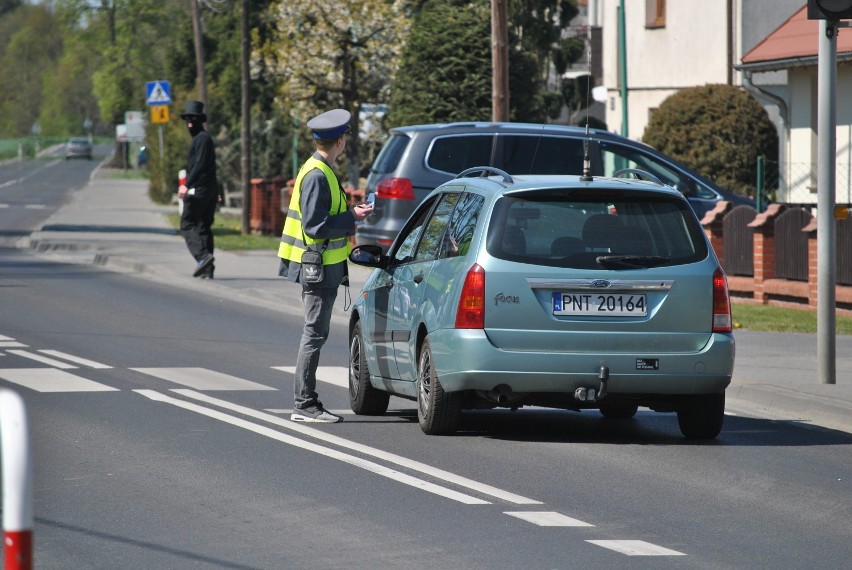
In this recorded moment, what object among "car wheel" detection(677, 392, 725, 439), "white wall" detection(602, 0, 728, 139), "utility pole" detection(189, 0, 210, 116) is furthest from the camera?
"utility pole" detection(189, 0, 210, 116)

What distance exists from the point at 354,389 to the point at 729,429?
8.18 feet

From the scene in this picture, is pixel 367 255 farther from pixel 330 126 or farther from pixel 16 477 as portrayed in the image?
pixel 16 477

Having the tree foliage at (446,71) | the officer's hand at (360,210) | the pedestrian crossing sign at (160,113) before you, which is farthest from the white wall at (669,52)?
the officer's hand at (360,210)

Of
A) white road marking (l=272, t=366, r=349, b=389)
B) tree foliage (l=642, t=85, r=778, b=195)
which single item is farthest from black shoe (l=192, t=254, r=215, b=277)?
Answer: tree foliage (l=642, t=85, r=778, b=195)

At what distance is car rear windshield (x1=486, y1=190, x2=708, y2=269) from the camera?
9.69 metres

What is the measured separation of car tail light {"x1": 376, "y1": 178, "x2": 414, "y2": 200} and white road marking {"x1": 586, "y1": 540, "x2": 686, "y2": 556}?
13.0 metres

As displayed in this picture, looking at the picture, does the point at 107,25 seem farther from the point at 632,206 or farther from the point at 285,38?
the point at 632,206

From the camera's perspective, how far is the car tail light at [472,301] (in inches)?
377

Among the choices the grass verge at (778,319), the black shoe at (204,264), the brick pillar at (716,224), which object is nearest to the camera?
the grass verge at (778,319)

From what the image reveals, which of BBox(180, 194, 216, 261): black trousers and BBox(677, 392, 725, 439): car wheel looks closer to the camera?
BBox(677, 392, 725, 439): car wheel

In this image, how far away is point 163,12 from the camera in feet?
365

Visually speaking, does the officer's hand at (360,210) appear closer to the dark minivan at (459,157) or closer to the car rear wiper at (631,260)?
the car rear wiper at (631,260)

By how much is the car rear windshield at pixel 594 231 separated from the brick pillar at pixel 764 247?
10.1 m

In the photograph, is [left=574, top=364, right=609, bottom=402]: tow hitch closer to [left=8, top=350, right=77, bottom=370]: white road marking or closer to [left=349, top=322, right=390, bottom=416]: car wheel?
[left=349, top=322, right=390, bottom=416]: car wheel
